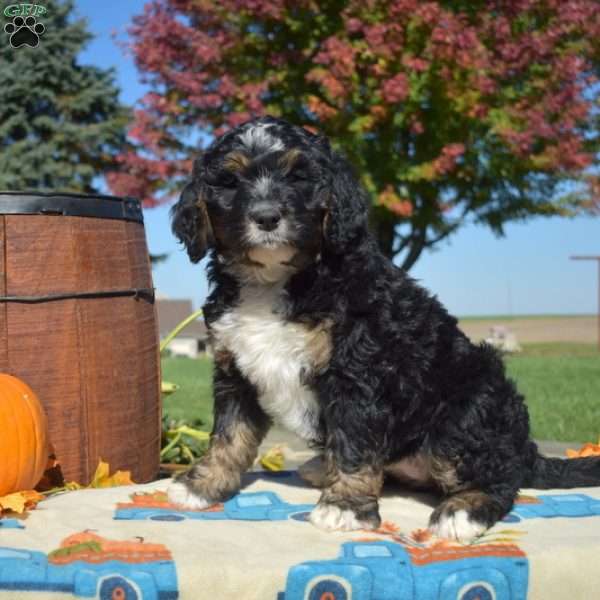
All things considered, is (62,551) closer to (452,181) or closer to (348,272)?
(348,272)

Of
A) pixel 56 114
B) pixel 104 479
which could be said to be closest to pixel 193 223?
pixel 104 479

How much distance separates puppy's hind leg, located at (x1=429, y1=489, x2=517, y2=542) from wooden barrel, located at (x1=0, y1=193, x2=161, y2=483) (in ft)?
6.50

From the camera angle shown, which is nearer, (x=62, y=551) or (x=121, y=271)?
(x=62, y=551)

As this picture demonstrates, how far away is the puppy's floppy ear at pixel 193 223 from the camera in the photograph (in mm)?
3357

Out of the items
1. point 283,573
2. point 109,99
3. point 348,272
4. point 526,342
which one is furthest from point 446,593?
point 109,99

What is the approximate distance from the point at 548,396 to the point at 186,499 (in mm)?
7222

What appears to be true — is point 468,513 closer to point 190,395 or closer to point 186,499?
point 186,499

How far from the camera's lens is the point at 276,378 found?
3338 millimetres

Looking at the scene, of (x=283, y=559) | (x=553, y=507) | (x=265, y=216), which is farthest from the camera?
(x=553, y=507)

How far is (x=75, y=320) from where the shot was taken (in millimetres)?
4176

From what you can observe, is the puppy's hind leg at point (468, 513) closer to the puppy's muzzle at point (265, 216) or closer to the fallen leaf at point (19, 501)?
the puppy's muzzle at point (265, 216)

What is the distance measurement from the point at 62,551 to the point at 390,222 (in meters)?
13.5

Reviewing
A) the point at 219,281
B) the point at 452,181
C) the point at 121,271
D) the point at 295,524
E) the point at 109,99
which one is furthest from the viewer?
the point at 109,99

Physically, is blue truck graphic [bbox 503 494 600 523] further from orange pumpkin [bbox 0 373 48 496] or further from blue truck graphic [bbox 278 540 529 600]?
orange pumpkin [bbox 0 373 48 496]
